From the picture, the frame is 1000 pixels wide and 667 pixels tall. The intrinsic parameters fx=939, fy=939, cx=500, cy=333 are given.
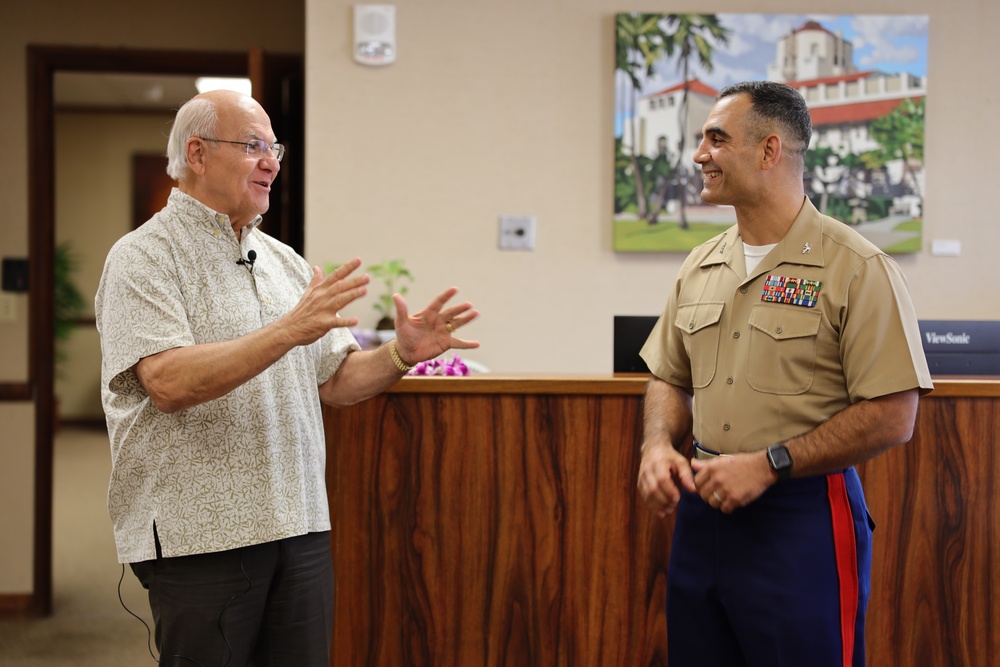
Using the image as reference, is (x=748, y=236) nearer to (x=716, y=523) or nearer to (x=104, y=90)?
(x=716, y=523)

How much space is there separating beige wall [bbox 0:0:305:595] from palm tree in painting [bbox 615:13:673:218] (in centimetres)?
181

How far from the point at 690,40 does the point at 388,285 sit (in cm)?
157

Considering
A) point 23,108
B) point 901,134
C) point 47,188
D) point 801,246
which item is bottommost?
point 801,246

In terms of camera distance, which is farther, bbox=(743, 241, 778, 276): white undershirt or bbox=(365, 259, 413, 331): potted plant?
bbox=(365, 259, 413, 331): potted plant

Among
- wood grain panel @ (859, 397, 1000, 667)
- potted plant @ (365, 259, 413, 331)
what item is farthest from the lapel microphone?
potted plant @ (365, 259, 413, 331)

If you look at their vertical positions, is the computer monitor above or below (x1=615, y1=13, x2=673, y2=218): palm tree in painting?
below

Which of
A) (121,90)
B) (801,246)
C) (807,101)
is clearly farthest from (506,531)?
(121,90)

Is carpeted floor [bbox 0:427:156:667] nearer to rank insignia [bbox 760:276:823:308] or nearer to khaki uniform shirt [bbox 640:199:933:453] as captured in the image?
khaki uniform shirt [bbox 640:199:933:453]

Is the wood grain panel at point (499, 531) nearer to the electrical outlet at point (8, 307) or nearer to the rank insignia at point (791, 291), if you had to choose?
the rank insignia at point (791, 291)

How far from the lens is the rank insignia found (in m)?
1.63

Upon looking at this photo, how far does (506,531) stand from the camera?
2195mm

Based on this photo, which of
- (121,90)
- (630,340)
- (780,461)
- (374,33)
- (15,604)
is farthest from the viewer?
(121,90)

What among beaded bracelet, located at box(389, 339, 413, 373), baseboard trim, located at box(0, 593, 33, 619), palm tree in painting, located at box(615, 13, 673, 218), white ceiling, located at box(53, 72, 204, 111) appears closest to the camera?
beaded bracelet, located at box(389, 339, 413, 373)

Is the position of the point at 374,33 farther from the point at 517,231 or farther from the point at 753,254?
the point at 753,254
